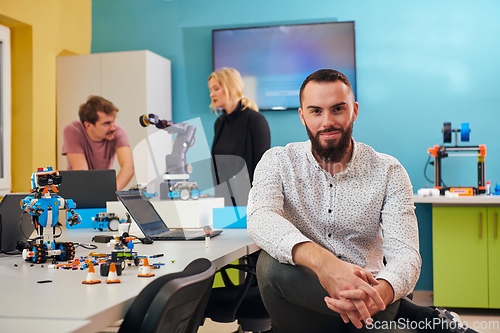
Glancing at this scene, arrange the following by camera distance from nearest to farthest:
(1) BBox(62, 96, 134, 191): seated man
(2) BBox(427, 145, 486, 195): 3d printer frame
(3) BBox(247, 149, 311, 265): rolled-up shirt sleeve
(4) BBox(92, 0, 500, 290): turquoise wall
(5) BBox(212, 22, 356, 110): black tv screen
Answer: (3) BBox(247, 149, 311, 265): rolled-up shirt sleeve → (2) BBox(427, 145, 486, 195): 3d printer frame → (4) BBox(92, 0, 500, 290): turquoise wall → (5) BBox(212, 22, 356, 110): black tv screen → (1) BBox(62, 96, 134, 191): seated man

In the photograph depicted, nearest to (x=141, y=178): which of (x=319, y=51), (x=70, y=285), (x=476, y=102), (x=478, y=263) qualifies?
(x=70, y=285)

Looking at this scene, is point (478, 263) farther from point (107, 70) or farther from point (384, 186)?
point (107, 70)

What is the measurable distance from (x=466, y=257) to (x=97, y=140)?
305 centimetres

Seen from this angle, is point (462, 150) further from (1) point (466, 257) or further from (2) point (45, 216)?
(2) point (45, 216)

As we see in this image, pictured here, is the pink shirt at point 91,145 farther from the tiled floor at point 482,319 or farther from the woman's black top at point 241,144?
the tiled floor at point 482,319

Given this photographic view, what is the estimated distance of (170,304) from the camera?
2.61ft

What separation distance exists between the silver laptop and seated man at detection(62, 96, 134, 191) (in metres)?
1.97

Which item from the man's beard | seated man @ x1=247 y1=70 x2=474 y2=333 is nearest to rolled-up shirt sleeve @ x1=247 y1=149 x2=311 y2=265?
seated man @ x1=247 y1=70 x2=474 y2=333

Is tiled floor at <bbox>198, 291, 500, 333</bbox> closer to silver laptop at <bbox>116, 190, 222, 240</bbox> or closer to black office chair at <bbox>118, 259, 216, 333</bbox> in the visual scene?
silver laptop at <bbox>116, 190, 222, 240</bbox>

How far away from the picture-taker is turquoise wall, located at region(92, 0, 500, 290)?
3.56 m

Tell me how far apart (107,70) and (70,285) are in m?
3.11

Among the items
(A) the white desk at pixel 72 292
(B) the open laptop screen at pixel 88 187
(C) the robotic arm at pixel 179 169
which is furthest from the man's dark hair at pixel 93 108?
(A) the white desk at pixel 72 292

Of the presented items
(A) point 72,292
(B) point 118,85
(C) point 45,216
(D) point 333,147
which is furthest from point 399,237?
(B) point 118,85

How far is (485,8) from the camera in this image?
3545 mm
